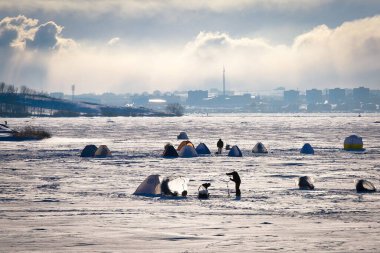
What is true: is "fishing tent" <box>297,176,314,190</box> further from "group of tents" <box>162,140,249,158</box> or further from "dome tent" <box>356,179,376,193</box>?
"group of tents" <box>162,140,249,158</box>

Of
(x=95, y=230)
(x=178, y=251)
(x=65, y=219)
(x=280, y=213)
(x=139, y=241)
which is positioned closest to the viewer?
(x=178, y=251)

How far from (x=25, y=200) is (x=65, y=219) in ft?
21.3

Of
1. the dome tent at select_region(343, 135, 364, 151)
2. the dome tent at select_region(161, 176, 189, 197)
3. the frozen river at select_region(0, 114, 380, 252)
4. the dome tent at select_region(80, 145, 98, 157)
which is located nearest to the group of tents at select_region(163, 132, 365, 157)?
the dome tent at select_region(343, 135, 364, 151)

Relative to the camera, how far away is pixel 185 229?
2342 centimetres

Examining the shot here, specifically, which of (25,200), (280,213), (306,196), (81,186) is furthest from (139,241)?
(81,186)

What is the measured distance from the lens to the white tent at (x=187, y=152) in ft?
210

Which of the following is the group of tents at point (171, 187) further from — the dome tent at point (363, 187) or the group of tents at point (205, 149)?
the group of tents at point (205, 149)

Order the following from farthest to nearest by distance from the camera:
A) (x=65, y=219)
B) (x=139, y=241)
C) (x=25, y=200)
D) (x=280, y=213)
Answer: (x=25, y=200) < (x=280, y=213) < (x=65, y=219) < (x=139, y=241)

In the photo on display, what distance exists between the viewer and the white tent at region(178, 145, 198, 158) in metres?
64.2

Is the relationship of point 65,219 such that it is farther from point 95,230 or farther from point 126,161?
point 126,161

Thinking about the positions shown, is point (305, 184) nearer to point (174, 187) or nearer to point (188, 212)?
point (174, 187)

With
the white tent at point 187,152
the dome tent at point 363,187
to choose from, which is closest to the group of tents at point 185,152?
the white tent at point 187,152

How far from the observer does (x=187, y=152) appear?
64.6 meters

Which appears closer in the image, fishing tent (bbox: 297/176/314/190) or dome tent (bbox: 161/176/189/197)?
dome tent (bbox: 161/176/189/197)
